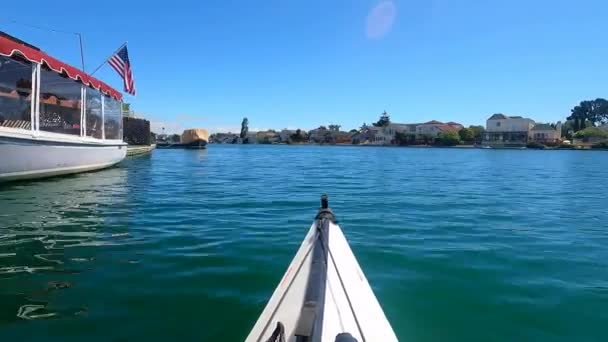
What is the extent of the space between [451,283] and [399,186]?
10908 millimetres

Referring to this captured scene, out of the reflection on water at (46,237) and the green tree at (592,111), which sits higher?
the green tree at (592,111)

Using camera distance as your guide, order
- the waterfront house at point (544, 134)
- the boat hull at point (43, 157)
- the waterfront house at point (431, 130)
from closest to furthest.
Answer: the boat hull at point (43, 157) < the waterfront house at point (544, 134) < the waterfront house at point (431, 130)

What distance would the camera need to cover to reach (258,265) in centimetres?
539

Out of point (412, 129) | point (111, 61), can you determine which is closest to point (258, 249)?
point (111, 61)

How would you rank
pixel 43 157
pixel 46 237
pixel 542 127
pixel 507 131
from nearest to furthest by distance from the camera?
pixel 46 237, pixel 43 157, pixel 542 127, pixel 507 131

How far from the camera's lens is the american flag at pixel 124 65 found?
21.4 metres

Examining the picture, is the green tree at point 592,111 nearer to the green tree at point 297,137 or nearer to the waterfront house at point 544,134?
the waterfront house at point 544,134

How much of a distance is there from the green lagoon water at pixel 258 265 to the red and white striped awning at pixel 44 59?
3980 mm

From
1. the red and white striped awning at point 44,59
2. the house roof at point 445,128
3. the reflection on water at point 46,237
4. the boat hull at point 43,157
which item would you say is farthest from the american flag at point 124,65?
the house roof at point 445,128

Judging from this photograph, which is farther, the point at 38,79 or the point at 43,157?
the point at 43,157

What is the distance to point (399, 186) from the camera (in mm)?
15539

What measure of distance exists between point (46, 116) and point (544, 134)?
129m

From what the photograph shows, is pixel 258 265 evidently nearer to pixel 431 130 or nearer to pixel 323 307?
pixel 323 307

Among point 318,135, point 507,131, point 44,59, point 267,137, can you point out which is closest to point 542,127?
point 507,131
